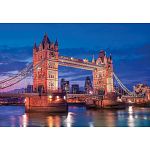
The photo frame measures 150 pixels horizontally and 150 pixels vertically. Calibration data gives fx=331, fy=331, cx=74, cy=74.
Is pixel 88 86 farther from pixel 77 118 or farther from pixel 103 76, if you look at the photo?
pixel 77 118

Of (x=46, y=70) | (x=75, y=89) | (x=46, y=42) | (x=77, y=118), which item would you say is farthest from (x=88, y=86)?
(x=46, y=42)

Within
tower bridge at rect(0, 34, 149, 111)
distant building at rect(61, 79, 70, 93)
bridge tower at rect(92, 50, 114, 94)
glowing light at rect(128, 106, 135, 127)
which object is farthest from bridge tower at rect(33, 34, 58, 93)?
glowing light at rect(128, 106, 135, 127)

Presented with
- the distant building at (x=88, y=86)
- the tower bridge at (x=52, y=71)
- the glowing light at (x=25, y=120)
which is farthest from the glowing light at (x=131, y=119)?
the glowing light at (x=25, y=120)

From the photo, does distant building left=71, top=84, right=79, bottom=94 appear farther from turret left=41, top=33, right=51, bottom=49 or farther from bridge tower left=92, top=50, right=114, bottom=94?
turret left=41, top=33, right=51, bottom=49
